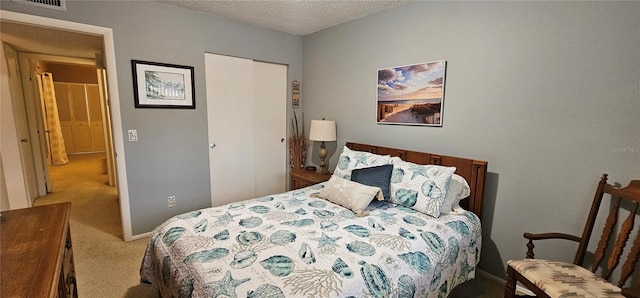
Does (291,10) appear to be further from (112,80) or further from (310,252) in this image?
(310,252)

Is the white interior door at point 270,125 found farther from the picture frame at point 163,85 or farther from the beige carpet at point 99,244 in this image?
the beige carpet at point 99,244

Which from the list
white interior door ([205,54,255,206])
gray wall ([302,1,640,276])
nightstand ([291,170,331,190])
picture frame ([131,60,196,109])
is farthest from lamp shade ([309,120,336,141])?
picture frame ([131,60,196,109])

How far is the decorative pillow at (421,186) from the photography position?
1975 mm

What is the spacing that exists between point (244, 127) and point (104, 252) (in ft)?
6.14

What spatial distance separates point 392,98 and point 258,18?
175 centimetres

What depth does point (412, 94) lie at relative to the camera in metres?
2.59

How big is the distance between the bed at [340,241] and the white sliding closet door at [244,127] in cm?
134

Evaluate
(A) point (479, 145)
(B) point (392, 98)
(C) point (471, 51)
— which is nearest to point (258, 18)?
(B) point (392, 98)

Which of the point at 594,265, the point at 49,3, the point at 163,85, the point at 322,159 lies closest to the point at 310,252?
the point at 594,265

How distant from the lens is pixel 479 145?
7.32 feet

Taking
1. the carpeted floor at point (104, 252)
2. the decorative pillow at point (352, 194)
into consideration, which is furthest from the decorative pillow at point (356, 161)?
the carpeted floor at point (104, 252)

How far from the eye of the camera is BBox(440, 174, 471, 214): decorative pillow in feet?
6.68

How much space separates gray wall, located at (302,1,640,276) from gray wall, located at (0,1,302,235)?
5.97 feet

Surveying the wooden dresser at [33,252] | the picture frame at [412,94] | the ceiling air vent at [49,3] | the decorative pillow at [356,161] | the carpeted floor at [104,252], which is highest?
the ceiling air vent at [49,3]
